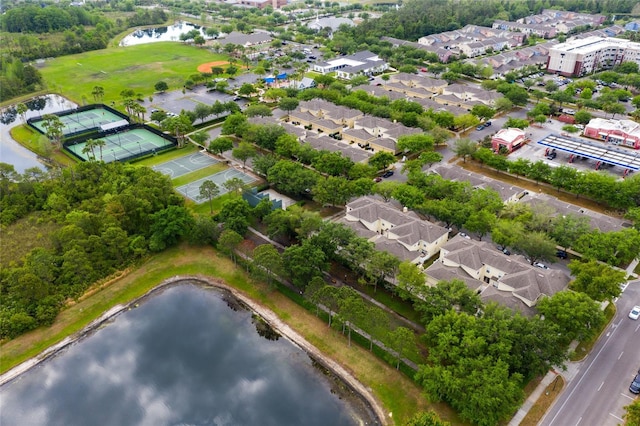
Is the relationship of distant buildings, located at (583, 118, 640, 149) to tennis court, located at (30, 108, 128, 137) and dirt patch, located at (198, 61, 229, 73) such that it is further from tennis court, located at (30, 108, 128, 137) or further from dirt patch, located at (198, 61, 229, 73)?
dirt patch, located at (198, 61, 229, 73)

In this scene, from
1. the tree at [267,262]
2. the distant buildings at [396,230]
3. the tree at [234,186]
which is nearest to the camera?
the tree at [267,262]

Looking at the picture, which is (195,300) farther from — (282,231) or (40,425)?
(40,425)

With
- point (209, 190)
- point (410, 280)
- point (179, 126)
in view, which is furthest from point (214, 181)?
point (410, 280)

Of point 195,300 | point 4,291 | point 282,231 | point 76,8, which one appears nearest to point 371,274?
point 282,231

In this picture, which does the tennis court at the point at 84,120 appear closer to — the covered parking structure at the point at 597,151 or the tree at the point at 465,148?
the tree at the point at 465,148

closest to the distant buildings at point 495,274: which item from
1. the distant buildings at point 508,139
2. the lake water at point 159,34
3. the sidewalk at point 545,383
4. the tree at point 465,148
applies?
the sidewalk at point 545,383

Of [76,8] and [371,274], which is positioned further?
[76,8]
